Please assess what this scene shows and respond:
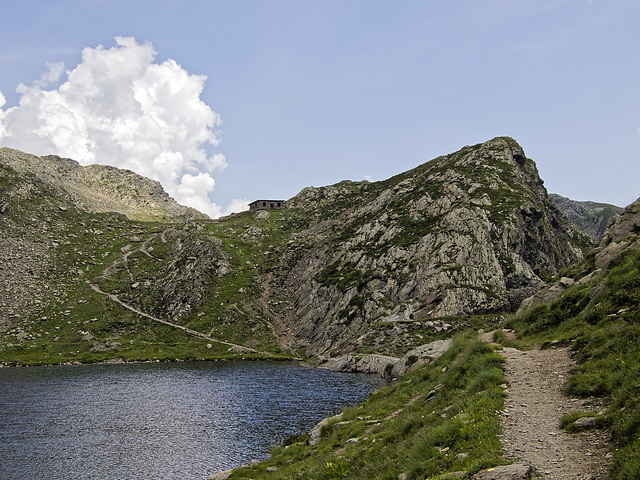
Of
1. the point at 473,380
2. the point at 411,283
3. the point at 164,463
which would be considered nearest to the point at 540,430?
the point at 473,380

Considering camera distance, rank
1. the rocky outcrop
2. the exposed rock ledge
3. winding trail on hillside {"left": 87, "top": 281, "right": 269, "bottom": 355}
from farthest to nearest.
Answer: winding trail on hillside {"left": 87, "top": 281, "right": 269, "bottom": 355} → the exposed rock ledge → the rocky outcrop

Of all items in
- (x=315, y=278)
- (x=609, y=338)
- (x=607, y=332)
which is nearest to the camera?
(x=609, y=338)

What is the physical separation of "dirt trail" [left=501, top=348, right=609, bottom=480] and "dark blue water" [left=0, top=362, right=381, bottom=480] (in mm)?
28729

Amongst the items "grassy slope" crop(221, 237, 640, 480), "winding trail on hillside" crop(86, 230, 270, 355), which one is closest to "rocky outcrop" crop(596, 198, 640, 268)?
"grassy slope" crop(221, 237, 640, 480)

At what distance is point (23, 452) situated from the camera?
43.9m

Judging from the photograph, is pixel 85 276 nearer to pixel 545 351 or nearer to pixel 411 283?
pixel 411 283

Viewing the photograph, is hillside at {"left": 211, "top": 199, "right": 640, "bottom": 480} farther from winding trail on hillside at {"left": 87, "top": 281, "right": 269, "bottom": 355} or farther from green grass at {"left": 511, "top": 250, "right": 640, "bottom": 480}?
winding trail on hillside at {"left": 87, "top": 281, "right": 269, "bottom": 355}

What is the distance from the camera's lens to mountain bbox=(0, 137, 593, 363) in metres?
117

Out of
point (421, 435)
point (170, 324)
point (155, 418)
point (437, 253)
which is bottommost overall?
point (155, 418)

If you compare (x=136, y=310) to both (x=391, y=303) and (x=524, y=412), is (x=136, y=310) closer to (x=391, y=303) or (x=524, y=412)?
(x=391, y=303)

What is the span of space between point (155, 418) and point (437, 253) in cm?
9496

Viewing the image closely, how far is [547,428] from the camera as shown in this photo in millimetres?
15062

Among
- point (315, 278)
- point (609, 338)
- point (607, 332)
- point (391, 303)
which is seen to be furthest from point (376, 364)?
point (609, 338)

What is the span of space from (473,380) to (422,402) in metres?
4.75
